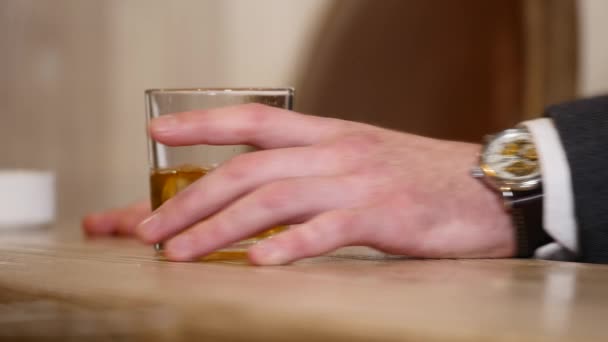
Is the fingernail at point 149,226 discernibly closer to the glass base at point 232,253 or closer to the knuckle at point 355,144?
the glass base at point 232,253

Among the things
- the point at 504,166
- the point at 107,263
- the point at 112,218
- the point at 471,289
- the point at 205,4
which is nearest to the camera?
the point at 471,289

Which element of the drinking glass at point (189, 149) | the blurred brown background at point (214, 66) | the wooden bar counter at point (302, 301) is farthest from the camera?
the blurred brown background at point (214, 66)

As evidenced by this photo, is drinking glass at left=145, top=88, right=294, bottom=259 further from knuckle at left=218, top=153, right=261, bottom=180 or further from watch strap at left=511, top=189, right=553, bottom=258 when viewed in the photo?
watch strap at left=511, top=189, right=553, bottom=258

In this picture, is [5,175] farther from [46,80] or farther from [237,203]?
[46,80]

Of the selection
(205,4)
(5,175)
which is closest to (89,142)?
(205,4)

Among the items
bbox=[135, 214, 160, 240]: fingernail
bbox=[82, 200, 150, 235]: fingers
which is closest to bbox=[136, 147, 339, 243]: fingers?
bbox=[135, 214, 160, 240]: fingernail

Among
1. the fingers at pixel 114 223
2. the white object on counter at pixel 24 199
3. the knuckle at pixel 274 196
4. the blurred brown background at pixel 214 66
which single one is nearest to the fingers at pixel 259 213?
the knuckle at pixel 274 196
